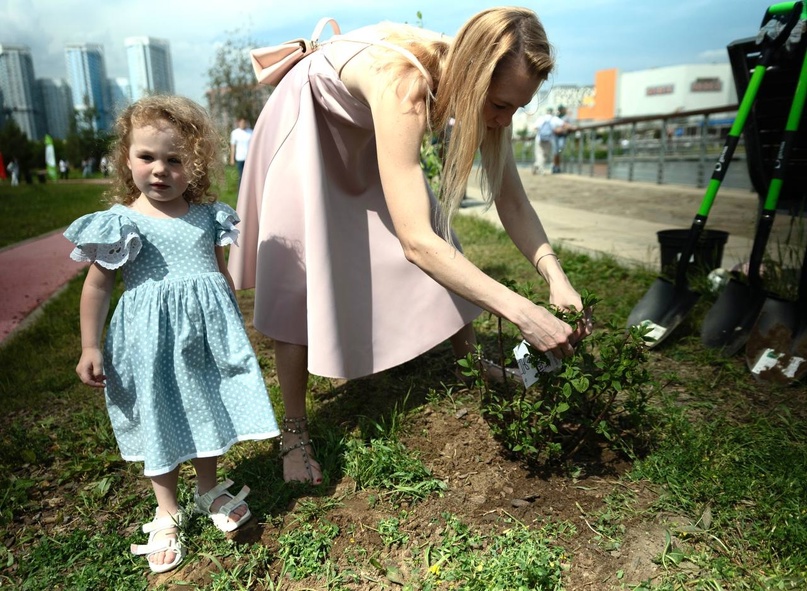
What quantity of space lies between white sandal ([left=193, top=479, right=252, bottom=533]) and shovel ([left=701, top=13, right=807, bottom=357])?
2.19m

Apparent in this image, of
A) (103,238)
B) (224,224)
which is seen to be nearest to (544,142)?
(224,224)

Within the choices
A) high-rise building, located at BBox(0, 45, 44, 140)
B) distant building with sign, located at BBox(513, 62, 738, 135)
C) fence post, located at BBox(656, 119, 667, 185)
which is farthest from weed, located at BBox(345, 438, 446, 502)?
distant building with sign, located at BBox(513, 62, 738, 135)

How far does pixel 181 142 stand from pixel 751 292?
2623 millimetres

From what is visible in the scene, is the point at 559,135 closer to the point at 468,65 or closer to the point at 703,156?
the point at 703,156

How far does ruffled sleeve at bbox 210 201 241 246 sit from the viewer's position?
6.01ft

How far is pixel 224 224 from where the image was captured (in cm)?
184

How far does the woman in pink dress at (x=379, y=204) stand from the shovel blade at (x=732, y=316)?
1.25m

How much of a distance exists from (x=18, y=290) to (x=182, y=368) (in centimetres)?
434

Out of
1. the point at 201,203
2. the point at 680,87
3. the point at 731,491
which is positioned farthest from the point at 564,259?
the point at 680,87

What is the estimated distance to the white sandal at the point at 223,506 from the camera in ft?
5.92

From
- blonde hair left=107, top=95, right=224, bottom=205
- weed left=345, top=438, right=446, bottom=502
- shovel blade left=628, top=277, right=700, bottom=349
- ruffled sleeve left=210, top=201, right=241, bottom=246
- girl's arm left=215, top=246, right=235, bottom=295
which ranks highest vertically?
blonde hair left=107, top=95, right=224, bottom=205

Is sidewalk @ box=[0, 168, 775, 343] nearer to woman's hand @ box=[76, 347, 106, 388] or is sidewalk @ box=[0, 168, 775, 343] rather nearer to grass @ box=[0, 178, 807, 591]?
grass @ box=[0, 178, 807, 591]

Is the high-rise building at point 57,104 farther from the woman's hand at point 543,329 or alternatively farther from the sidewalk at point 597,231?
the woman's hand at point 543,329

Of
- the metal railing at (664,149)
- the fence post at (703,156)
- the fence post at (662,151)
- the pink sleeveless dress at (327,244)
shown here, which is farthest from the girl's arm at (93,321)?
the fence post at (662,151)
